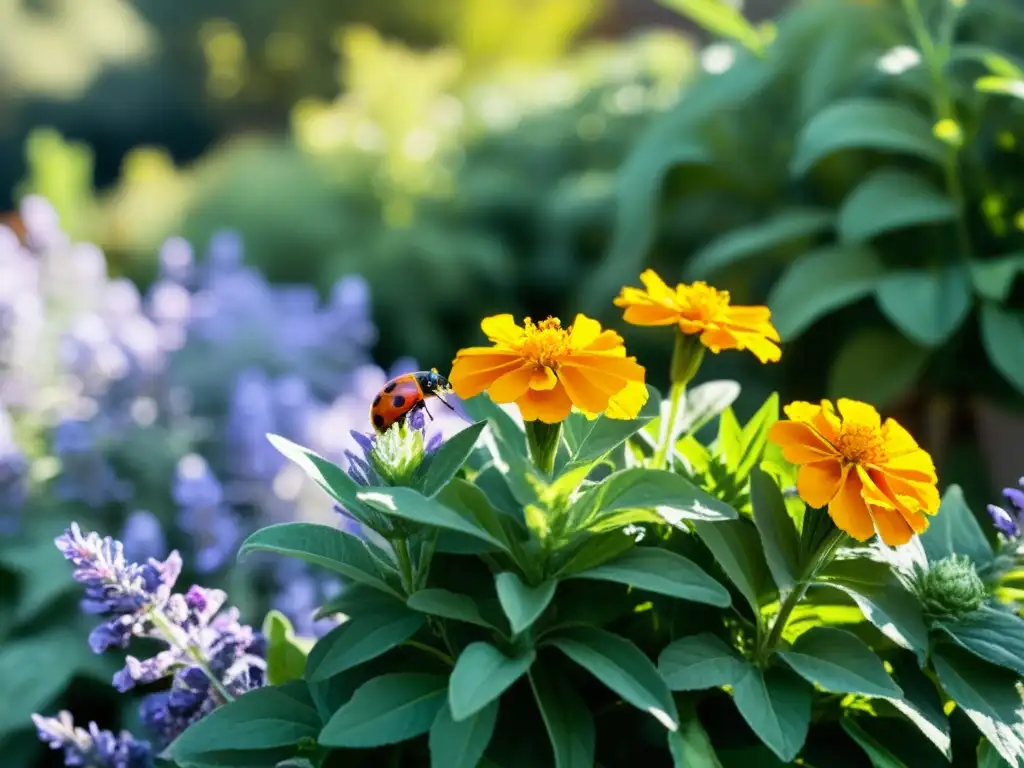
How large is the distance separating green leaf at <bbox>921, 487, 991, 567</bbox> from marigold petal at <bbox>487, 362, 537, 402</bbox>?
1.10 ft

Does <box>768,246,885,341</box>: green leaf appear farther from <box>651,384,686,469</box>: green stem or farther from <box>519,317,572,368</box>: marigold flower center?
<box>519,317,572,368</box>: marigold flower center

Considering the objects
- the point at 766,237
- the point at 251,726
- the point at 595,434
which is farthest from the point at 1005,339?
the point at 251,726

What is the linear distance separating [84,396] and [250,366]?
0.96 ft

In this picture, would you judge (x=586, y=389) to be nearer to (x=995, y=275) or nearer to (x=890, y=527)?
(x=890, y=527)

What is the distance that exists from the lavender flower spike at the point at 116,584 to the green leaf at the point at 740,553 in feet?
1.10

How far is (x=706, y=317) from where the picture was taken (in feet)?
1.94

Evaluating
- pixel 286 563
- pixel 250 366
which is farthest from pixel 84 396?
pixel 286 563

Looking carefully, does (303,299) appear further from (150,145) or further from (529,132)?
(150,145)

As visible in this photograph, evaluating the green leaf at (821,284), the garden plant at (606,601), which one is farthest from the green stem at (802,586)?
the green leaf at (821,284)

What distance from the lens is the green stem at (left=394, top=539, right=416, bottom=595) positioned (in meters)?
0.54

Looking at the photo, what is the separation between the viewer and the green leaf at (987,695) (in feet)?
A: 1.76

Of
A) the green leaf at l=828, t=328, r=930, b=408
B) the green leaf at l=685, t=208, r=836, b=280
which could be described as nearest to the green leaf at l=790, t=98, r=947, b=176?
the green leaf at l=685, t=208, r=836, b=280

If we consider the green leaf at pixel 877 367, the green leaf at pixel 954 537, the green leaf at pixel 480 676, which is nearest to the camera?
the green leaf at pixel 480 676

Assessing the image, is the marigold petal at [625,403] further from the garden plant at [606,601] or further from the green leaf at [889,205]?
the green leaf at [889,205]
